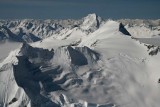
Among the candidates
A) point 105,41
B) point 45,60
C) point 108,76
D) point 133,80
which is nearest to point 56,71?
point 45,60

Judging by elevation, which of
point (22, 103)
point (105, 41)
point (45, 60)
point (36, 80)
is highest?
point (105, 41)

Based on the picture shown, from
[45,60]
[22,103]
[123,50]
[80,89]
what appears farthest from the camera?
[123,50]

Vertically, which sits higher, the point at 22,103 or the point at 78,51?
the point at 78,51

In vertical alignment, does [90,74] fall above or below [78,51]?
below

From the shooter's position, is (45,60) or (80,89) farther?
(45,60)

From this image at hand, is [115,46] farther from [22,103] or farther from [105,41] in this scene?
[22,103]

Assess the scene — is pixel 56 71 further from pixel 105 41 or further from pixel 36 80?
pixel 105 41

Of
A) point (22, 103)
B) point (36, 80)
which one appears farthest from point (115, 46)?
point (22, 103)

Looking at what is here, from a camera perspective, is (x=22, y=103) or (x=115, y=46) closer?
(x=22, y=103)

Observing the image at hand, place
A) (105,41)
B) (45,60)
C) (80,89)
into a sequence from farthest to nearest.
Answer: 1. (105,41)
2. (45,60)
3. (80,89)
